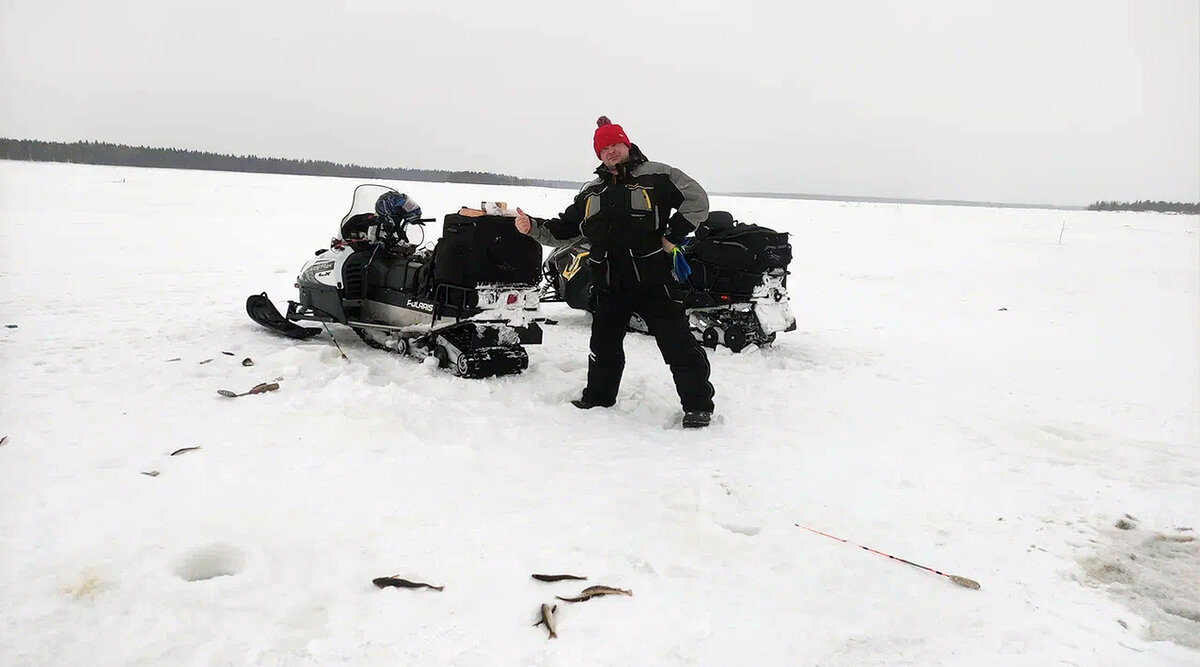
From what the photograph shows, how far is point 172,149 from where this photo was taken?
81188 mm

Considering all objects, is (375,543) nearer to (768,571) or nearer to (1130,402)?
(768,571)

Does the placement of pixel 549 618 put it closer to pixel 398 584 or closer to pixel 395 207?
pixel 398 584

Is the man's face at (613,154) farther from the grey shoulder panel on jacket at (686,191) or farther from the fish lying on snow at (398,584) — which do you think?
the fish lying on snow at (398,584)

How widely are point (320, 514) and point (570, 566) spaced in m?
1.08

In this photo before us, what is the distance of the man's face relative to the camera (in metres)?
4.24

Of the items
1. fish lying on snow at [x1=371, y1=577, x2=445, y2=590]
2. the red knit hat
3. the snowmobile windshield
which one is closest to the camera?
fish lying on snow at [x1=371, y1=577, x2=445, y2=590]

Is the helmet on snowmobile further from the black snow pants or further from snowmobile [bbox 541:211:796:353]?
the black snow pants

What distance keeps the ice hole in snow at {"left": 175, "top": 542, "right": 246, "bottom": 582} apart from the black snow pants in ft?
8.01

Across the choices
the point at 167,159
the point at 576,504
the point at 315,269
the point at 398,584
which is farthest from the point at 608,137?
the point at 167,159

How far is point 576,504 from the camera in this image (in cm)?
309

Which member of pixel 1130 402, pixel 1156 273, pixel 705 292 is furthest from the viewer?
pixel 1156 273

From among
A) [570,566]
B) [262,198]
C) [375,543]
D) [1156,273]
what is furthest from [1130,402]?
[262,198]

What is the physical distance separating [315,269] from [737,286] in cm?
386

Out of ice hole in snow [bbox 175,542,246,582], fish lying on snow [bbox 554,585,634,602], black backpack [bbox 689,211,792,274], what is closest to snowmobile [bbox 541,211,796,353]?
black backpack [bbox 689,211,792,274]
